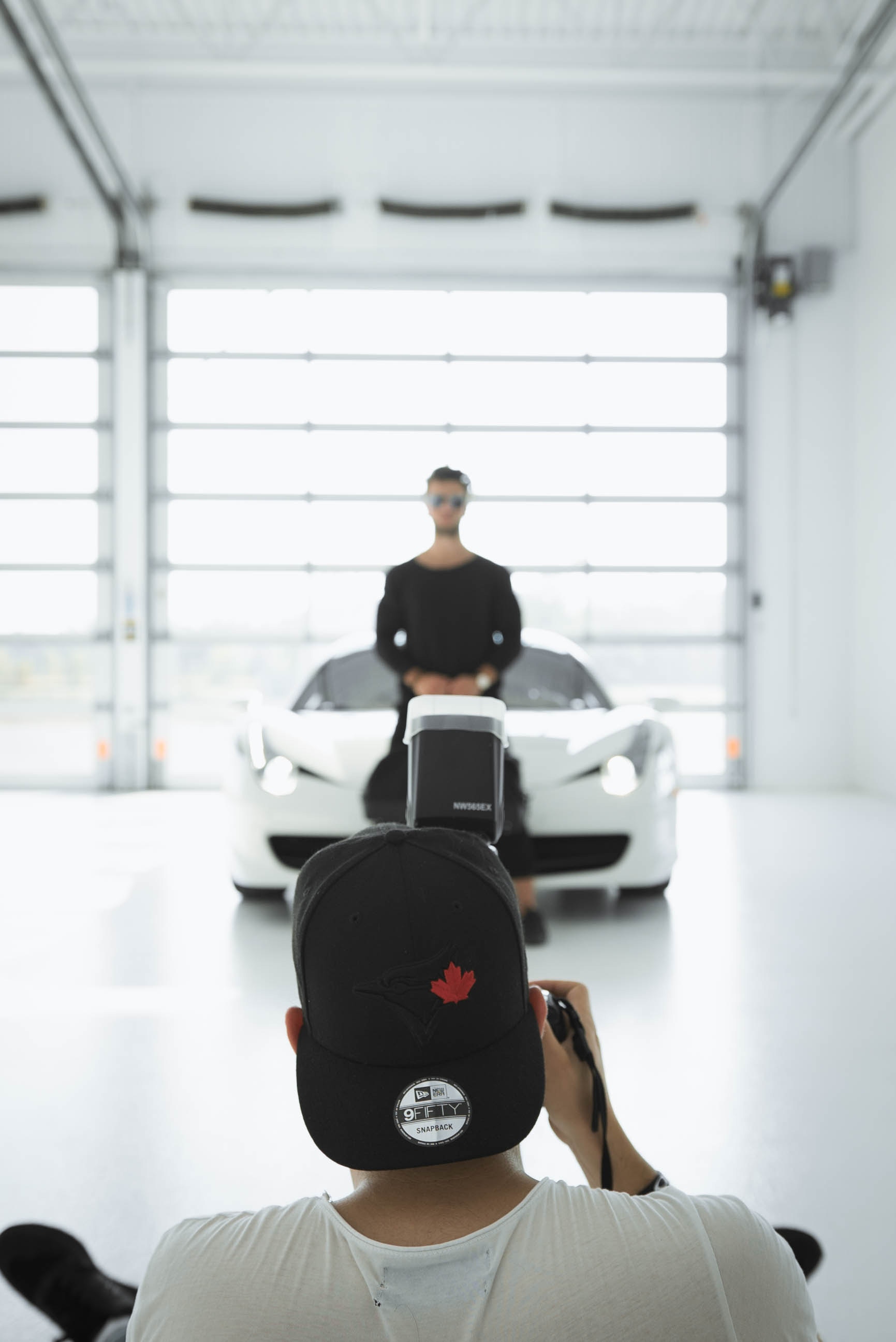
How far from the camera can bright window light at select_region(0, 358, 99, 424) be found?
8.92 metres

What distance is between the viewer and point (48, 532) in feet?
29.4

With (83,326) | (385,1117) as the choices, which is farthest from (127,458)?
(385,1117)

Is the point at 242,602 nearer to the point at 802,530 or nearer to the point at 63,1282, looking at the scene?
the point at 802,530

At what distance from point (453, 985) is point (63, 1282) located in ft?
3.25

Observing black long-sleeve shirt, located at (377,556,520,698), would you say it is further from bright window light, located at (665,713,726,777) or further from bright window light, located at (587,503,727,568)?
bright window light, located at (665,713,726,777)

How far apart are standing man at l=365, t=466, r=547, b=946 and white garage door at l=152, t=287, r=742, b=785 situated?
547 centimetres

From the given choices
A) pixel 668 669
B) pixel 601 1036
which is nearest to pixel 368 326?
pixel 668 669

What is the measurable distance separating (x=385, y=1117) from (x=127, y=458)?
29.0ft

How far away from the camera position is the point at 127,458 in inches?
348

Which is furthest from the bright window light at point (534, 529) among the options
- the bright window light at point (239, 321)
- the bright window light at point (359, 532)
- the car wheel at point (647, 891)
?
the car wheel at point (647, 891)

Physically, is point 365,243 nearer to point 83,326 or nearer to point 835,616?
point 83,326

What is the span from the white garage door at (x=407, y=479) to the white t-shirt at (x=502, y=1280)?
8.24 metres

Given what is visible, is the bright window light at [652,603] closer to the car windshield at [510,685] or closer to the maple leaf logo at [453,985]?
the car windshield at [510,685]

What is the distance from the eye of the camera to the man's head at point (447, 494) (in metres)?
3.26
